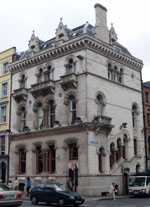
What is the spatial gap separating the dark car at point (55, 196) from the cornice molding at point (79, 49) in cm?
1647

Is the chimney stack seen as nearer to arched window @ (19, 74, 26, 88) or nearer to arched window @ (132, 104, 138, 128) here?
arched window @ (132, 104, 138, 128)

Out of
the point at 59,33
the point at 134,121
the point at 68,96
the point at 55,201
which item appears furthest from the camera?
the point at 134,121

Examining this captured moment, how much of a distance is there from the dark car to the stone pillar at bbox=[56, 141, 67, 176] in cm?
859

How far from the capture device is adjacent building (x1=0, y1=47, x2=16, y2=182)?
45500 millimetres

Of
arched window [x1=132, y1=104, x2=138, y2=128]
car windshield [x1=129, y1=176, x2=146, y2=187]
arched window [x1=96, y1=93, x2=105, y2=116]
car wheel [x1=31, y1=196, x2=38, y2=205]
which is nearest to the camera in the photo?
car wheel [x1=31, y1=196, x2=38, y2=205]

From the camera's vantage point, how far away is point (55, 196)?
2700 cm

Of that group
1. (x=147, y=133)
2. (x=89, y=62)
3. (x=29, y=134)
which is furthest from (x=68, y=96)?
(x=147, y=133)

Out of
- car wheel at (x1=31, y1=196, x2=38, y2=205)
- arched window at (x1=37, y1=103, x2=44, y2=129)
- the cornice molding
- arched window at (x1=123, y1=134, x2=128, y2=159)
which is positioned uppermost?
the cornice molding

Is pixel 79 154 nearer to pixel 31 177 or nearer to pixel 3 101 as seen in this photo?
pixel 31 177

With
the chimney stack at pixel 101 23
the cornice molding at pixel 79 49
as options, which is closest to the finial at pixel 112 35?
the chimney stack at pixel 101 23

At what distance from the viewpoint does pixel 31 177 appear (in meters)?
41.0

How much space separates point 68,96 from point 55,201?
14528mm

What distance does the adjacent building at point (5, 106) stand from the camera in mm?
45500

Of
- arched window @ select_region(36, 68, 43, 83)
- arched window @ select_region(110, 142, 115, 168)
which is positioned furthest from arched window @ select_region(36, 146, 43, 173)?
arched window @ select_region(36, 68, 43, 83)
